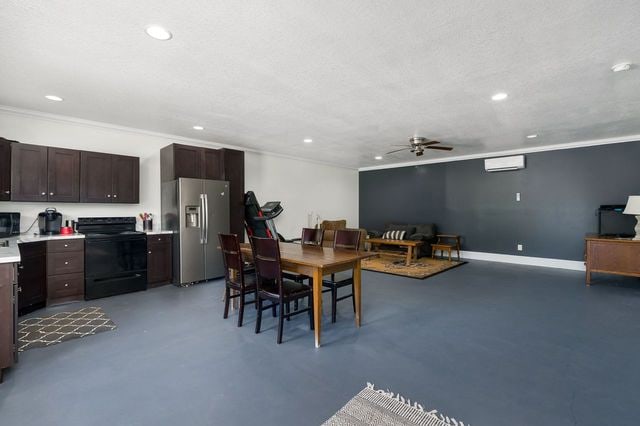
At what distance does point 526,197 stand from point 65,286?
327 inches

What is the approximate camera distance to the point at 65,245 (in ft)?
12.4

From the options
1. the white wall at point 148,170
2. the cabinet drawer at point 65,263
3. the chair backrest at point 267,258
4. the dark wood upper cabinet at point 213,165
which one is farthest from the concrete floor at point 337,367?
the dark wood upper cabinet at point 213,165

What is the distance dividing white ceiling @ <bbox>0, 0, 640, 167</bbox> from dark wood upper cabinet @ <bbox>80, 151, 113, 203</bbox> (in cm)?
59

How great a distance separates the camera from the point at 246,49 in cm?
242

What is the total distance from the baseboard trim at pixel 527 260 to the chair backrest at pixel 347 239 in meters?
4.90

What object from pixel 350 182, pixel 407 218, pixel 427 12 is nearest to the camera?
pixel 427 12

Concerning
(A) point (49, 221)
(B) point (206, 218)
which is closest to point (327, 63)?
(B) point (206, 218)

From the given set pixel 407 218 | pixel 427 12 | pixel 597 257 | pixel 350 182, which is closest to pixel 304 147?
pixel 350 182

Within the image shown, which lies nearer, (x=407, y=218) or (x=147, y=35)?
(x=147, y=35)

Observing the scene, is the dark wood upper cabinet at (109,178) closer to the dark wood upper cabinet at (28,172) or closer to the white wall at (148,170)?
the white wall at (148,170)

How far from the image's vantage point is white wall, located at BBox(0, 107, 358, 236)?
400cm

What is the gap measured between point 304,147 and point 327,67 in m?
3.60

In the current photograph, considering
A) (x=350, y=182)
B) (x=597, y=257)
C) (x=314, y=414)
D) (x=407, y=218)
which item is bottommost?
(x=314, y=414)

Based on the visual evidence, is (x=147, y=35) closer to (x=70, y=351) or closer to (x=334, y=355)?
(x=70, y=351)
